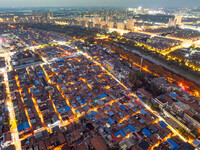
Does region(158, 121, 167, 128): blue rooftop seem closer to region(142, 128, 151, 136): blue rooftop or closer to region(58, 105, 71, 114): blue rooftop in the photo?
region(142, 128, 151, 136): blue rooftop

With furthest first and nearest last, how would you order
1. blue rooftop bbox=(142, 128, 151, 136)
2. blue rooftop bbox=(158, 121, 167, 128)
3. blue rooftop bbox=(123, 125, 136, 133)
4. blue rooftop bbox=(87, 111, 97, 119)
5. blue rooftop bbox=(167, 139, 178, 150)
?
blue rooftop bbox=(87, 111, 97, 119)
blue rooftop bbox=(158, 121, 167, 128)
blue rooftop bbox=(123, 125, 136, 133)
blue rooftop bbox=(142, 128, 151, 136)
blue rooftop bbox=(167, 139, 178, 150)

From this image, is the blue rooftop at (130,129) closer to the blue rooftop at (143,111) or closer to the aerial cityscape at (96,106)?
the aerial cityscape at (96,106)

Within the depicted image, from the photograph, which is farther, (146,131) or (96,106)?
(96,106)

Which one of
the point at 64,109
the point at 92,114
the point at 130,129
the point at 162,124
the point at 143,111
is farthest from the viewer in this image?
the point at 64,109

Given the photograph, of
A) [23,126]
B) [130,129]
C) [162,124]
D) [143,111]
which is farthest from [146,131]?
[23,126]

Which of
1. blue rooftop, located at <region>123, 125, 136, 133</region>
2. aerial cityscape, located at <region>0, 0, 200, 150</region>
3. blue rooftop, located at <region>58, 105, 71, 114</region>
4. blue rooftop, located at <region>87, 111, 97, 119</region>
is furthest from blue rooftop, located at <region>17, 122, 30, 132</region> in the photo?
blue rooftop, located at <region>123, 125, 136, 133</region>

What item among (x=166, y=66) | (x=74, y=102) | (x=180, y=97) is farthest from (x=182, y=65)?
(x=74, y=102)

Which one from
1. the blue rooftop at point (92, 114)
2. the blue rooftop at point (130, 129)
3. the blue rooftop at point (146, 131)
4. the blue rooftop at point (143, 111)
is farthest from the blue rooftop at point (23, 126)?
the blue rooftop at point (143, 111)

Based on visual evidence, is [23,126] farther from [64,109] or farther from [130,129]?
[130,129]

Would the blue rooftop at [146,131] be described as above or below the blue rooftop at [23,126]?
below

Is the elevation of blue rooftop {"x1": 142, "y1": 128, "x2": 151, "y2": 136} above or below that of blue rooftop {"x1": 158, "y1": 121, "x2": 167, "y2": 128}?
below

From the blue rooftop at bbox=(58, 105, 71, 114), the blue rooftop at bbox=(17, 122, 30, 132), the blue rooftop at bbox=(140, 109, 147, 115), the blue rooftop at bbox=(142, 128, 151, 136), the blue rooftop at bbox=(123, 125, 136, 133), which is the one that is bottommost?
the blue rooftop at bbox=(142, 128, 151, 136)
